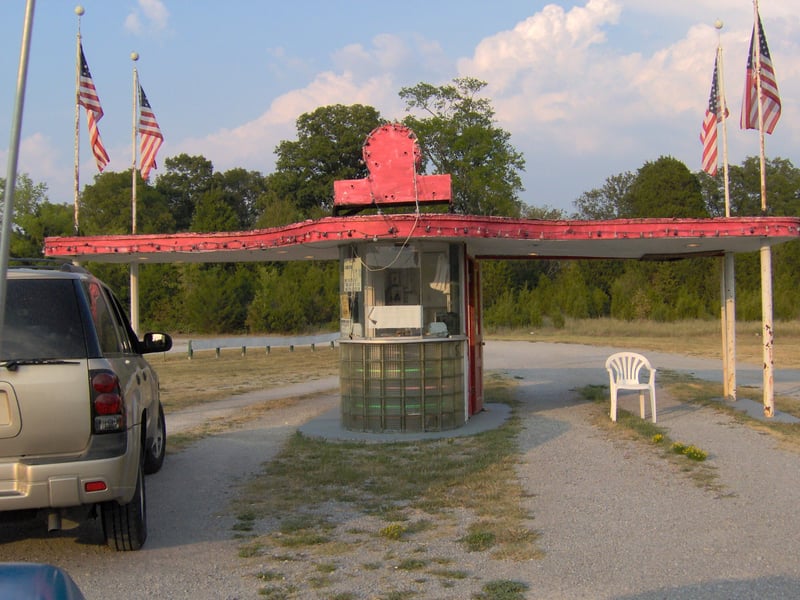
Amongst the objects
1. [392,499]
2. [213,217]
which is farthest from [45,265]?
[213,217]

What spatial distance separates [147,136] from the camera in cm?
1792

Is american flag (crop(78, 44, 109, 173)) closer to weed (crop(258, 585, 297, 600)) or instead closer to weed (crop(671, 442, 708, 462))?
weed (crop(671, 442, 708, 462))

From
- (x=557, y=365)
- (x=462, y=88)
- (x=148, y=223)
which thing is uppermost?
(x=462, y=88)

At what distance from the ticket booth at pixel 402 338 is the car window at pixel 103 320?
4821mm

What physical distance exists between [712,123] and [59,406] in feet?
43.4

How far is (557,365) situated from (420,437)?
14825 mm

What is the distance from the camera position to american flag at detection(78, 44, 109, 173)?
16.6 meters

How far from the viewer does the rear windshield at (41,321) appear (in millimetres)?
5402

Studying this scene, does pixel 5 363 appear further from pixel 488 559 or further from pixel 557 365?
pixel 557 365

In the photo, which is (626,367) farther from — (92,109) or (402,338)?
(92,109)

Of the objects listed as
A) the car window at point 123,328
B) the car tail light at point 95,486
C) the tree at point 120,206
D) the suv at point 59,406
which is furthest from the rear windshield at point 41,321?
the tree at point 120,206

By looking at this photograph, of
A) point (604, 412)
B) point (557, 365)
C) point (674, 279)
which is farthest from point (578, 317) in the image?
point (604, 412)

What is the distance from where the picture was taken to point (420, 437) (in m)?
11.1

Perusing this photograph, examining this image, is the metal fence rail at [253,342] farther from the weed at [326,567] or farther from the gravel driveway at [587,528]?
the weed at [326,567]
